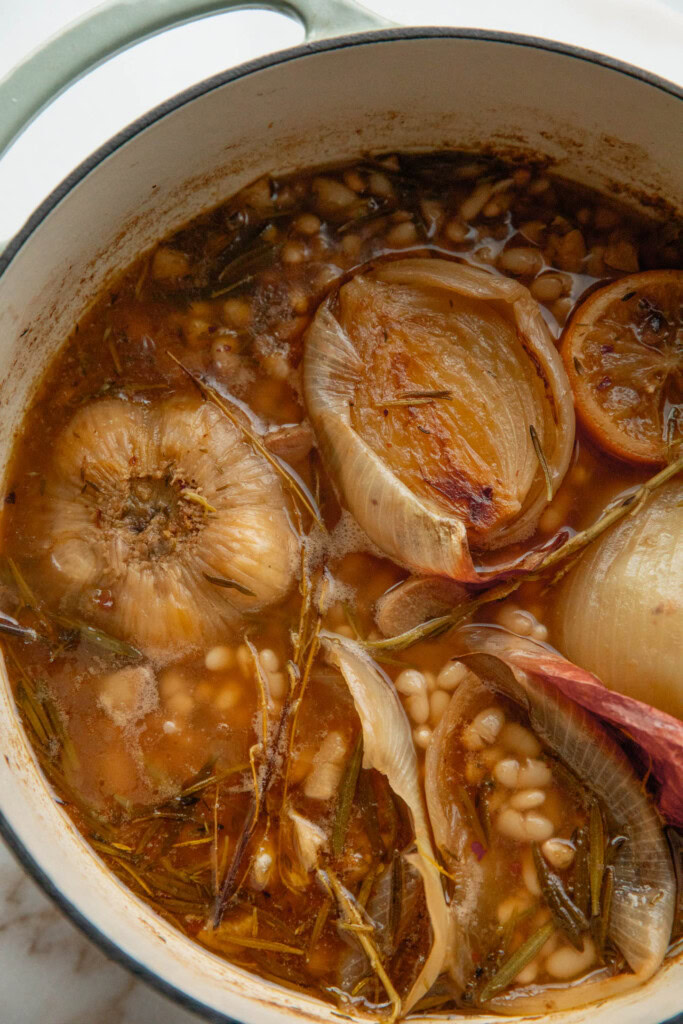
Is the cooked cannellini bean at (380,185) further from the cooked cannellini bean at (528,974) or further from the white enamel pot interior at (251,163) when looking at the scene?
the cooked cannellini bean at (528,974)

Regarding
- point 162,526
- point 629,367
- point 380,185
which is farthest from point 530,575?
point 380,185

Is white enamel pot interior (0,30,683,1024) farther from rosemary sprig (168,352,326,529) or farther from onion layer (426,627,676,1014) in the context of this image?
rosemary sprig (168,352,326,529)

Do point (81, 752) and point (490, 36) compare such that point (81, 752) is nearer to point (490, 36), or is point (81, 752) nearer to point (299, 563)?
point (299, 563)

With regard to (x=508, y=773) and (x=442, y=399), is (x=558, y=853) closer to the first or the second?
(x=508, y=773)

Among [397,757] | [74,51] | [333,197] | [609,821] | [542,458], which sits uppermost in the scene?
[74,51]

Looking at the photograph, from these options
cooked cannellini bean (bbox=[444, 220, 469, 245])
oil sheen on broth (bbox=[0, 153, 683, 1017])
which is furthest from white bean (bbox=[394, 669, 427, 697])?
cooked cannellini bean (bbox=[444, 220, 469, 245])

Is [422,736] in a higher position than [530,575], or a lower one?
lower

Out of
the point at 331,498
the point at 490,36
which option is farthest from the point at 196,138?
the point at 331,498
